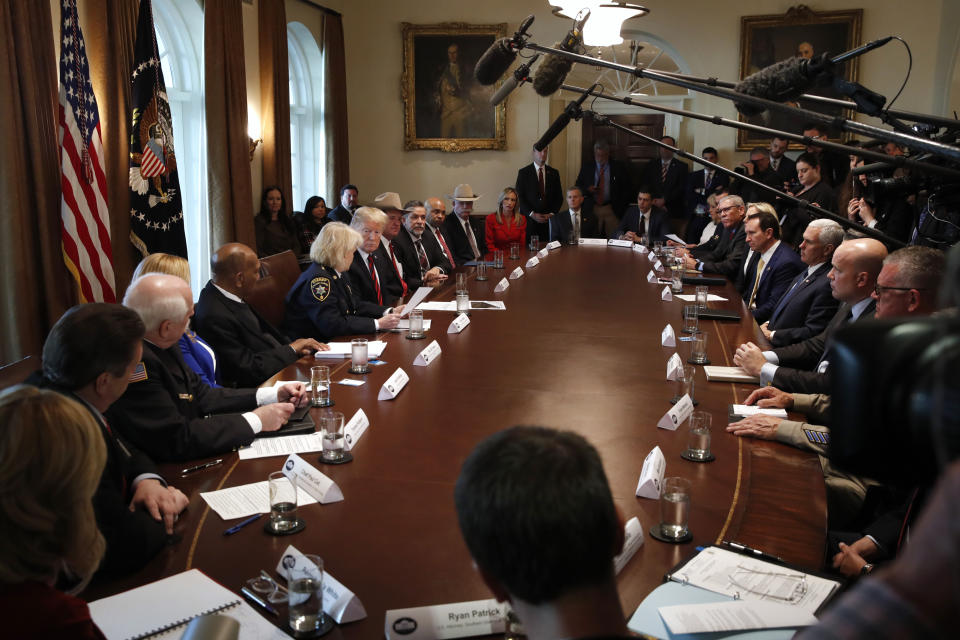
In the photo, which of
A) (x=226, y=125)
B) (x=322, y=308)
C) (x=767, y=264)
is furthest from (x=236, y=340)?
(x=226, y=125)

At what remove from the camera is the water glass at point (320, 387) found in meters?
2.63

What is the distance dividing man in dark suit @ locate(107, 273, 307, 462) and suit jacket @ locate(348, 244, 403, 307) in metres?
2.21

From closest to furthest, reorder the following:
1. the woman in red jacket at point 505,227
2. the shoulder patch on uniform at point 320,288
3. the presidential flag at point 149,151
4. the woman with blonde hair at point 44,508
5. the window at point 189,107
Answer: the woman with blonde hair at point 44,508 → the shoulder patch on uniform at point 320,288 → the presidential flag at point 149,151 → the window at point 189,107 → the woman in red jacket at point 505,227

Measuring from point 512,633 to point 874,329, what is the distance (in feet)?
3.40

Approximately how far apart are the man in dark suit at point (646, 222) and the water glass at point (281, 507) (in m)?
7.28

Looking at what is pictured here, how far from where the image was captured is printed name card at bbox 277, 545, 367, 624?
4.64ft

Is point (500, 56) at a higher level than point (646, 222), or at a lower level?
higher

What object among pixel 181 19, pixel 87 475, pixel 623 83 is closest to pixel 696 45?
pixel 623 83

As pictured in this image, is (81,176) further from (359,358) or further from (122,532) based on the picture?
(122,532)

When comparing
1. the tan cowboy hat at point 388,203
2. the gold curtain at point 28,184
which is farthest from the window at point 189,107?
the gold curtain at point 28,184

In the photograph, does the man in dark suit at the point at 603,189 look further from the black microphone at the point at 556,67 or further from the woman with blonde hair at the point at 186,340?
the black microphone at the point at 556,67

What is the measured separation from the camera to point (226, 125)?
7.29m

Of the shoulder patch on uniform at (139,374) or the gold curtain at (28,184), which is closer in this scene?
the shoulder patch on uniform at (139,374)

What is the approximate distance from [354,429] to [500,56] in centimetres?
111
